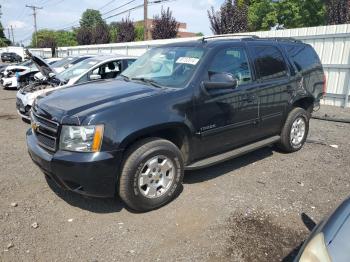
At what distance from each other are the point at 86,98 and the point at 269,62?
2.88 meters

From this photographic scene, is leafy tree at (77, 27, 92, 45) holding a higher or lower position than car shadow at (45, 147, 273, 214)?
higher

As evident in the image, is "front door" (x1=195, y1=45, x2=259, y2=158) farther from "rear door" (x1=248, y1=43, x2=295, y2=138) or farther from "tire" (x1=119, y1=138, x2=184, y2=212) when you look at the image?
"tire" (x1=119, y1=138, x2=184, y2=212)

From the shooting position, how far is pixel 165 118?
11.8 feet

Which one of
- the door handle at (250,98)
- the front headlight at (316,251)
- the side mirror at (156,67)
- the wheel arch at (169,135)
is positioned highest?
the side mirror at (156,67)

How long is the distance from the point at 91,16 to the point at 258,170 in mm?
111581

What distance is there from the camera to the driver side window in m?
4.27

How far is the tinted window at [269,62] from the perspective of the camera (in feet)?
15.7

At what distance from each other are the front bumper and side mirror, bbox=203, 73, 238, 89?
142cm

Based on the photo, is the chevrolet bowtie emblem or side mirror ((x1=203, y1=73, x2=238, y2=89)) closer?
the chevrolet bowtie emblem

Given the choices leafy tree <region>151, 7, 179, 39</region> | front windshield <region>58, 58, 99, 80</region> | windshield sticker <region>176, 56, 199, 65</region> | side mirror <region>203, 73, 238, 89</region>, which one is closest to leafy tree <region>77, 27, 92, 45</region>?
leafy tree <region>151, 7, 179, 39</region>

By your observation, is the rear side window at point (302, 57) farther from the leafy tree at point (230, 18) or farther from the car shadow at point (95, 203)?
the leafy tree at point (230, 18)

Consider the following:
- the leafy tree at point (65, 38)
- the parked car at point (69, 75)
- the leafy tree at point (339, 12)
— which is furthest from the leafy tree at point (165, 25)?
the leafy tree at point (65, 38)

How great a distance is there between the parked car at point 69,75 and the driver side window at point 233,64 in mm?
4456

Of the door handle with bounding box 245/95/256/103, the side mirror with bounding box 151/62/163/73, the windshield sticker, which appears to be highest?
the windshield sticker
